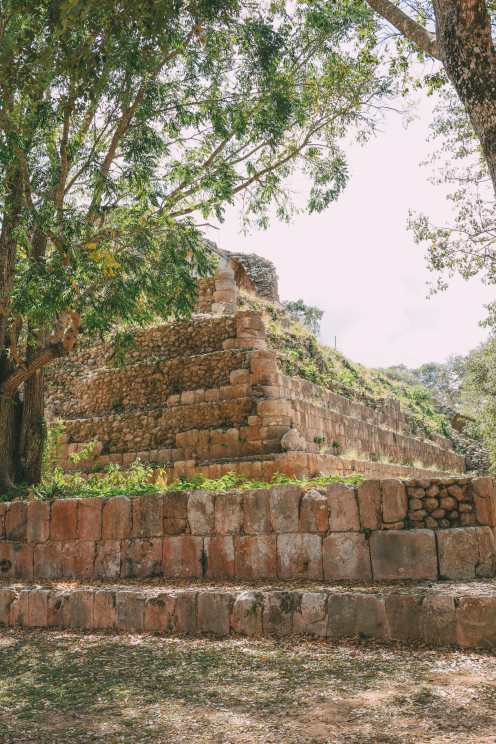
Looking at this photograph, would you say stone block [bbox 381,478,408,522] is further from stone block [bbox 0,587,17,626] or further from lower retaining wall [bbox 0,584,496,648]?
stone block [bbox 0,587,17,626]

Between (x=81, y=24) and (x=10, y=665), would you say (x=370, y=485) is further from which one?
(x=81, y=24)

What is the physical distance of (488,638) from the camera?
5.90 meters

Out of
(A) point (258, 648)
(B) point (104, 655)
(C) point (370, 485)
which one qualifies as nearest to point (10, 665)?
(B) point (104, 655)

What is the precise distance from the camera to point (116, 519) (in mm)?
9586

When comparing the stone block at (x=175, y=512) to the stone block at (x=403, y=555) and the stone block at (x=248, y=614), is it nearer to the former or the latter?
the stone block at (x=248, y=614)

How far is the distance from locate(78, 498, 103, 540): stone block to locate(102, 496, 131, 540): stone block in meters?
0.09

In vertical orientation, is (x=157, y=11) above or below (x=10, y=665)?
above

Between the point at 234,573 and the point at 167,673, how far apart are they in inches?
105

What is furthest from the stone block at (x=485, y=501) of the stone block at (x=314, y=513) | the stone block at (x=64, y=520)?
the stone block at (x=64, y=520)

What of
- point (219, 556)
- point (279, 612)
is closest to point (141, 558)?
point (219, 556)

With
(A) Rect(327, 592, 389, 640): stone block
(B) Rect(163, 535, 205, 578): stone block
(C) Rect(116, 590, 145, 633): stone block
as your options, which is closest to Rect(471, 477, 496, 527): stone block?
(A) Rect(327, 592, 389, 640): stone block

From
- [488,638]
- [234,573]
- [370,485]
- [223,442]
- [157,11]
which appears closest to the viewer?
[488,638]

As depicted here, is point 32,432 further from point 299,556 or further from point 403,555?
point 403,555

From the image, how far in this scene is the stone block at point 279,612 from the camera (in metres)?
7.03
